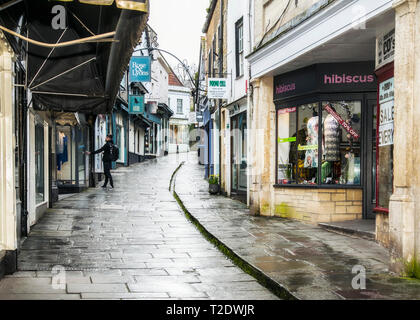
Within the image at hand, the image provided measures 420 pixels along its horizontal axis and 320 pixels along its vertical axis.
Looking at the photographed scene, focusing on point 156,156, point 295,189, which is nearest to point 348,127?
point 295,189

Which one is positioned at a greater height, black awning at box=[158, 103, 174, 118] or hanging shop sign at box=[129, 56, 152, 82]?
black awning at box=[158, 103, 174, 118]

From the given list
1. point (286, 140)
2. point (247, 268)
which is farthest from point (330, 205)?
point (247, 268)

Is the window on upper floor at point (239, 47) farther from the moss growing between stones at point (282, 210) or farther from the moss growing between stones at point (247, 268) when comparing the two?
the moss growing between stones at point (247, 268)

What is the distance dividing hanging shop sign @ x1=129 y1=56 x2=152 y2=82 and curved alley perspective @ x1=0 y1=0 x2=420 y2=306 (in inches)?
330

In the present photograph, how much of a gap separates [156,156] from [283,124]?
37.8 meters

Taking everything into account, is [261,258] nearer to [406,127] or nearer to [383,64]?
[406,127]

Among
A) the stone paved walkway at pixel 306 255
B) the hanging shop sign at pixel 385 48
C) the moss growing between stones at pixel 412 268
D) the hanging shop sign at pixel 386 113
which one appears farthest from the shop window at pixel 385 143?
the moss growing between stones at pixel 412 268

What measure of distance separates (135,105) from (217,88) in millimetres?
14550

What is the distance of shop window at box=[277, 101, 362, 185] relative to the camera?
1061 cm

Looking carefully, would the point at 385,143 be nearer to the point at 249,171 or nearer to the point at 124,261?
the point at 124,261

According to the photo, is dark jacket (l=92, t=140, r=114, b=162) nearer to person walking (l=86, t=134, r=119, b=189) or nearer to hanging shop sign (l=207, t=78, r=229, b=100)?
person walking (l=86, t=134, r=119, b=189)

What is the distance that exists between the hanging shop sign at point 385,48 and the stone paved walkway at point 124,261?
377 centimetres

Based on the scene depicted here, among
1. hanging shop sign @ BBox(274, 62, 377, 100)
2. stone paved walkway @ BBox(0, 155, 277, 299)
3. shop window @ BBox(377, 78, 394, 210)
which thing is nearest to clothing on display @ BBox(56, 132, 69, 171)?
stone paved walkway @ BBox(0, 155, 277, 299)

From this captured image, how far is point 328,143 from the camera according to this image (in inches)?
425
